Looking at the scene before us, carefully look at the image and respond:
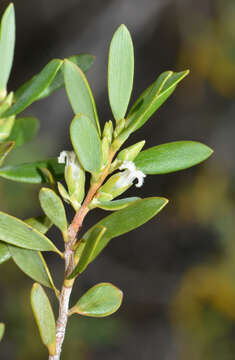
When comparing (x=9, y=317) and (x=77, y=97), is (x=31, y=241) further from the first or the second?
(x=9, y=317)

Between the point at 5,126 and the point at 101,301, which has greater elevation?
the point at 5,126

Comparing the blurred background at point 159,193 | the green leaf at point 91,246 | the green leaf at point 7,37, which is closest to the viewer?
the green leaf at point 91,246

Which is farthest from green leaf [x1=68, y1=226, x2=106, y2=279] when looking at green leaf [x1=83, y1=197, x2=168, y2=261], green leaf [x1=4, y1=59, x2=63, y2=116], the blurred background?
the blurred background

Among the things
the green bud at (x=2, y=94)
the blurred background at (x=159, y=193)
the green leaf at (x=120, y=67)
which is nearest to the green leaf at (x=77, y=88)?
the green leaf at (x=120, y=67)

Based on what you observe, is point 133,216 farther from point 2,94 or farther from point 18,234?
point 2,94

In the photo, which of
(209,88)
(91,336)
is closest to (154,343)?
(91,336)

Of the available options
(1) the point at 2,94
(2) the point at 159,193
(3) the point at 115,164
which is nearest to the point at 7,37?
(1) the point at 2,94

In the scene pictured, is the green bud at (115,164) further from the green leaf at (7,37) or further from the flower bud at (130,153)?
the green leaf at (7,37)
